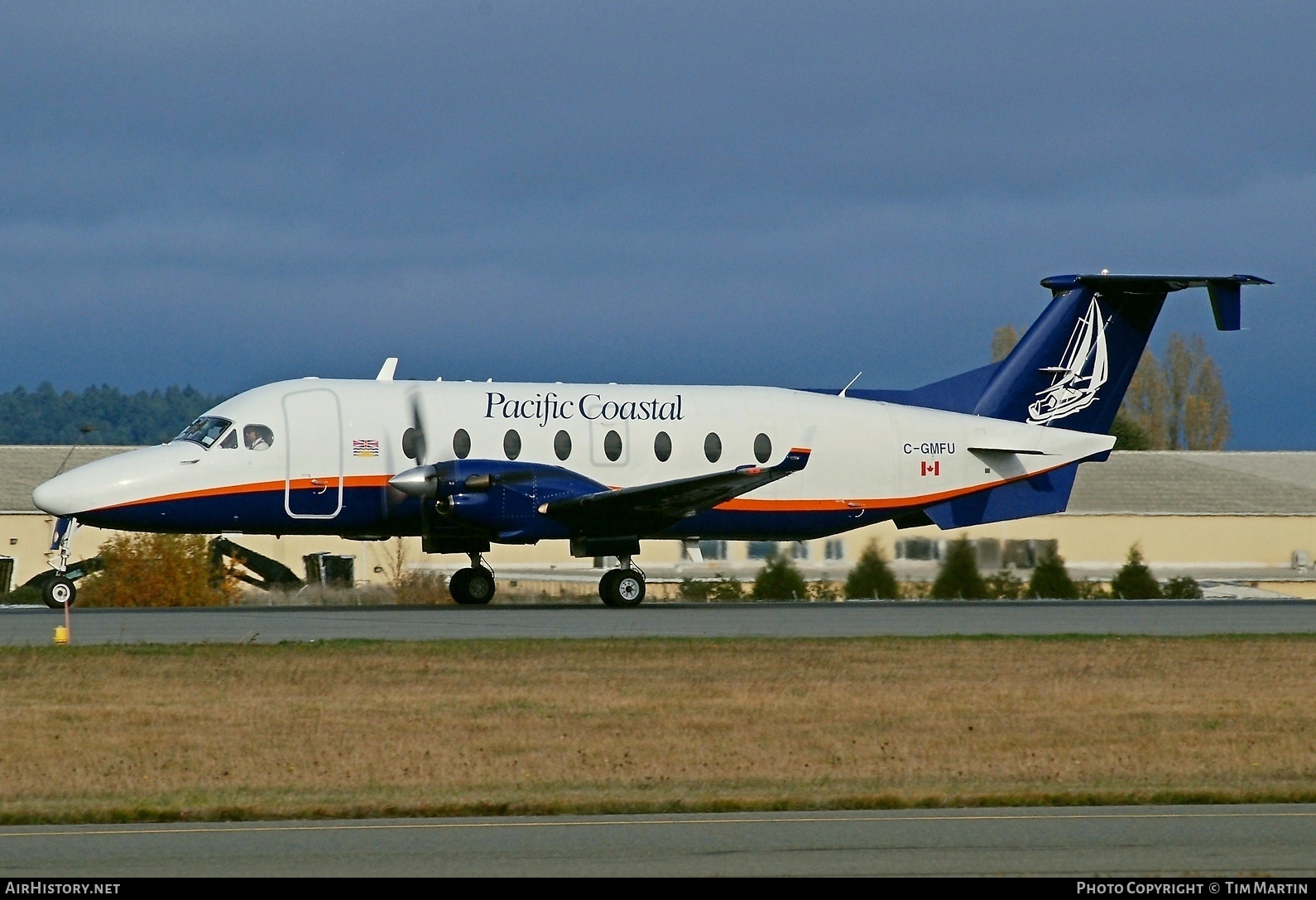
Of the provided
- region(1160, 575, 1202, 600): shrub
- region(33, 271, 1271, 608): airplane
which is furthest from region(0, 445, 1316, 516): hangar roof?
region(33, 271, 1271, 608): airplane

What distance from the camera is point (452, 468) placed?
2697 cm

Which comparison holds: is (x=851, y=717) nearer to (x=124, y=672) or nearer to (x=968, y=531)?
(x=124, y=672)

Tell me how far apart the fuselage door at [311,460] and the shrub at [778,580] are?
1010 centimetres

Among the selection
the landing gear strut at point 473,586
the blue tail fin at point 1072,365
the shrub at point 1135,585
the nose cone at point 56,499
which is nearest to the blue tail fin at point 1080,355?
the blue tail fin at point 1072,365

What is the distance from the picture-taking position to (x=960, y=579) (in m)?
34.0

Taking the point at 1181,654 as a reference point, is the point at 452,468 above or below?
above

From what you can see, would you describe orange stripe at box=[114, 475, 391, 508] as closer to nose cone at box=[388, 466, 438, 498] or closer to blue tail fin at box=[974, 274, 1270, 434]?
nose cone at box=[388, 466, 438, 498]

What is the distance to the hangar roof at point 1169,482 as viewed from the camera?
51.6 meters

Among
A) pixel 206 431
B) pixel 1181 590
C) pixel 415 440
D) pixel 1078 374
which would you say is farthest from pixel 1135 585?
pixel 206 431

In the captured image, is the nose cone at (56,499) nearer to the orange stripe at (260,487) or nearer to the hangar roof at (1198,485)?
the orange stripe at (260,487)

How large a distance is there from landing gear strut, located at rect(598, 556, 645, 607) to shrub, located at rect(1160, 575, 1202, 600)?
1411cm
